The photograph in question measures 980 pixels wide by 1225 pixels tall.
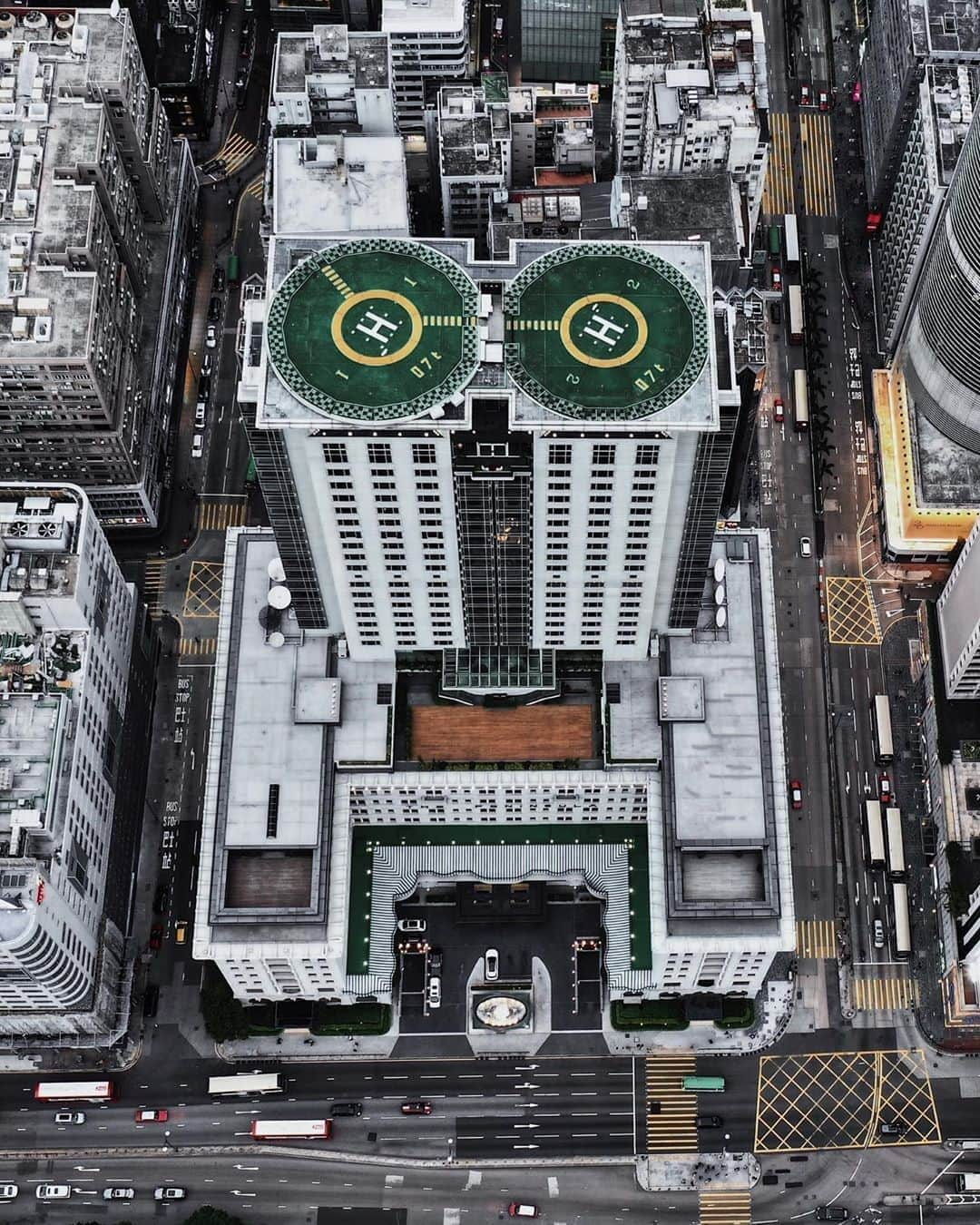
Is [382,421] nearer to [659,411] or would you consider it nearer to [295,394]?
[295,394]

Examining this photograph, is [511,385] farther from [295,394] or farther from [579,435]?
[295,394]

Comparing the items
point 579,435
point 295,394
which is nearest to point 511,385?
point 579,435

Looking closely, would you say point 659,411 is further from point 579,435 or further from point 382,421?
point 382,421

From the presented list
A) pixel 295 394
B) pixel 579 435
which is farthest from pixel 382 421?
pixel 579 435

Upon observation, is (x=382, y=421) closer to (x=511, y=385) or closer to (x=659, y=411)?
(x=511, y=385)

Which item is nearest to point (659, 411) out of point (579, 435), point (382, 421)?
point (579, 435)
